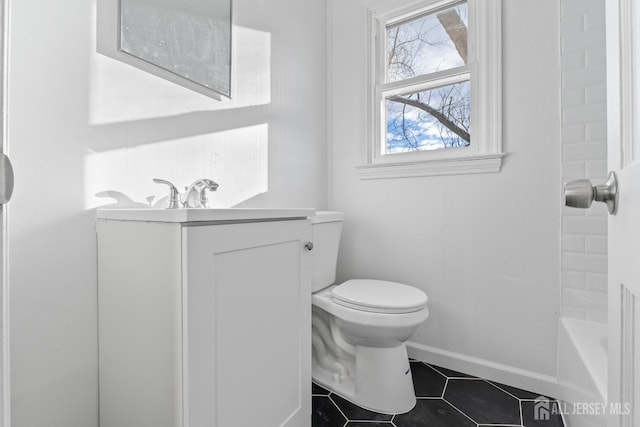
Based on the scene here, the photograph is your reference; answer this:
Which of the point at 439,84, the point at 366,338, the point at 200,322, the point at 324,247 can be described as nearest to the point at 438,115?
the point at 439,84

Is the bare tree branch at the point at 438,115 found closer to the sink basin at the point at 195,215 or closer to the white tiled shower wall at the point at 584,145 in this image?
the white tiled shower wall at the point at 584,145

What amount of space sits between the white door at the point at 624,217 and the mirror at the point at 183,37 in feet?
4.09

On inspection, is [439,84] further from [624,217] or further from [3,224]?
[3,224]

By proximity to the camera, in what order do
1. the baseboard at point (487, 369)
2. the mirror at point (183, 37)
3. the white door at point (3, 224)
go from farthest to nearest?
the baseboard at point (487, 369) < the mirror at point (183, 37) < the white door at point (3, 224)

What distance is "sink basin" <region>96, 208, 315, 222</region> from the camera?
74 centimetres

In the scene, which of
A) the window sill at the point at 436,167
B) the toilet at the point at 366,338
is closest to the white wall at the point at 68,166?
the toilet at the point at 366,338

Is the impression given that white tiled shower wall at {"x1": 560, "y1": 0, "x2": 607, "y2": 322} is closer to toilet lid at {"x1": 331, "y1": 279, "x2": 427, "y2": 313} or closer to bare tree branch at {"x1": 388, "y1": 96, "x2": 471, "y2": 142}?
bare tree branch at {"x1": 388, "y1": 96, "x2": 471, "y2": 142}

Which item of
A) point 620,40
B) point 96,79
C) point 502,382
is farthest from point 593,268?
point 96,79

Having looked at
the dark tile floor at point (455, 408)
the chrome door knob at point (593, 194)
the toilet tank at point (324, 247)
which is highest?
the chrome door knob at point (593, 194)

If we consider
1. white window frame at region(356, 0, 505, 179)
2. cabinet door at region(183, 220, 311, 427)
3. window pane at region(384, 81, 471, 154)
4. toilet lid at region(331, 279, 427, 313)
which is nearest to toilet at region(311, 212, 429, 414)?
toilet lid at region(331, 279, 427, 313)

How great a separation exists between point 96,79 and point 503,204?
1.70m

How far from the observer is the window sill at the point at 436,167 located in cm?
154

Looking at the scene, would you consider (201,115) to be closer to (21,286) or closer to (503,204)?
(21,286)

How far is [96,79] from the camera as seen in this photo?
989 millimetres
